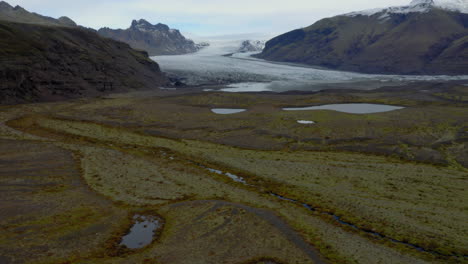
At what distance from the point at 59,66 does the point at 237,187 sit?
75.7 meters

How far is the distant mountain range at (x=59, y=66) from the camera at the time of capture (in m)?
75.7

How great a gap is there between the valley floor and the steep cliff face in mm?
16954

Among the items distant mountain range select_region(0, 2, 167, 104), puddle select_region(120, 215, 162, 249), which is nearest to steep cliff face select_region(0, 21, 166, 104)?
distant mountain range select_region(0, 2, 167, 104)

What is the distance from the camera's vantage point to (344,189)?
31547 millimetres

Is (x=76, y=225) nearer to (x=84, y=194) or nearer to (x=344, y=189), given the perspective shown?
(x=84, y=194)

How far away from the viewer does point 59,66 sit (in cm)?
8738

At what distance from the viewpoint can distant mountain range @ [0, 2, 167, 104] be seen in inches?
2980

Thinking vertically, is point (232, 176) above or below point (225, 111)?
below

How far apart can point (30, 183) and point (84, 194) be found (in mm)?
6083

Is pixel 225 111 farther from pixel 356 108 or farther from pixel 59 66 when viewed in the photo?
pixel 59 66

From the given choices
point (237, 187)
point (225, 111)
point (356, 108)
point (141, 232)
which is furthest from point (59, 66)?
point (141, 232)

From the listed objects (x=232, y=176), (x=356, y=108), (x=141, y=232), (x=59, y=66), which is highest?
(x=59, y=66)

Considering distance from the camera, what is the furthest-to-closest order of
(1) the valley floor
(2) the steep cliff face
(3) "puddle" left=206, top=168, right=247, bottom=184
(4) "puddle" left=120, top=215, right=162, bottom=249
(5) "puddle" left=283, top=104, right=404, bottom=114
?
(2) the steep cliff face → (5) "puddle" left=283, top=104, right=404, bottom=114 → (3) "puddle" left=206, top=168, right=247, bottom=184 → (4) "puddle" left=120, top=215, right=162, bottom=249 → (1) the valley floor

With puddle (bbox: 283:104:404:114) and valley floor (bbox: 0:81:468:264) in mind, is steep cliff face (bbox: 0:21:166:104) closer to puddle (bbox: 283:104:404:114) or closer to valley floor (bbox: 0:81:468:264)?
valley floor (bbox: 0:81:468:264)
